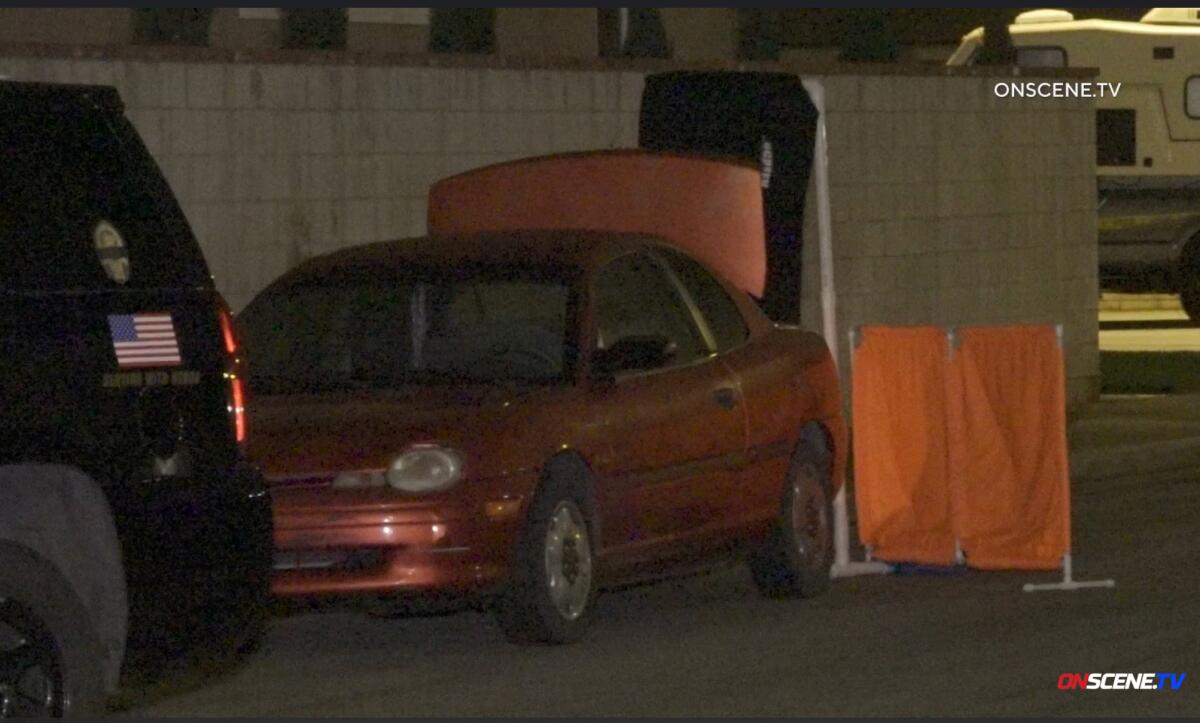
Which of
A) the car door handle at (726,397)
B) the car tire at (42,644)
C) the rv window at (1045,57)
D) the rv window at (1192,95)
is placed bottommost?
the car tire at (42,644)

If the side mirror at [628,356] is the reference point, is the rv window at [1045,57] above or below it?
above

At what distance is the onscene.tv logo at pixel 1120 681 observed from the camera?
867 centimetres

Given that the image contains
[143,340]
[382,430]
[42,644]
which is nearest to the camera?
[42,644]

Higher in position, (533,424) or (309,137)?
(309,137)

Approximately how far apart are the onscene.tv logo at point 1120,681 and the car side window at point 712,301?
A: 8.88 ft

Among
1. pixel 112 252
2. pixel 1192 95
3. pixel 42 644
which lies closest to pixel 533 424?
pixel 112 252

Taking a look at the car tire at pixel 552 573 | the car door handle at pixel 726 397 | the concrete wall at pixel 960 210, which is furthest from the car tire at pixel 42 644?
the concrete wall at pixel 960 210

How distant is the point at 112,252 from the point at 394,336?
3.38 meters

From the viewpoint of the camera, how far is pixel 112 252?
23.7 ft

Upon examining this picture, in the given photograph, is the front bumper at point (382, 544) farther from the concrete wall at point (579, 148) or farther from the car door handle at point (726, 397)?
the concrete wall at point (579, 148)

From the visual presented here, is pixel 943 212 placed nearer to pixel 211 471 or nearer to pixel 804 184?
pixel 804 184

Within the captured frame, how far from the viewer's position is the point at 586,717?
27.1 feet

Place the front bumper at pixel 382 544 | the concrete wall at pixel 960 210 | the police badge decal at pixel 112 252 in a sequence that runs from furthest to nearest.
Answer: the concrete wall at pixel 960 210
the front bumper at pixel 382 544
the police badge decal at pixel 112 252

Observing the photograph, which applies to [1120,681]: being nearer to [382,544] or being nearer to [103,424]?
[382,544]
